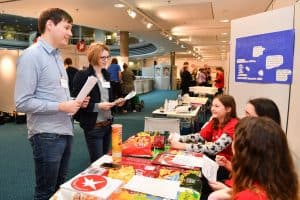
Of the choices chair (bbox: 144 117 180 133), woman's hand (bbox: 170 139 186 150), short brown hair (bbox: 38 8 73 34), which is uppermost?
short brown hair (bbox: 38 8 73 34)

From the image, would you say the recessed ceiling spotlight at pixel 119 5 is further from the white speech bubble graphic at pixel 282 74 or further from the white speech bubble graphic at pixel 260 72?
the white speech bubble graphic at pixel 282 74

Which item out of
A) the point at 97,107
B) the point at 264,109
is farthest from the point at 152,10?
the point at 264,109

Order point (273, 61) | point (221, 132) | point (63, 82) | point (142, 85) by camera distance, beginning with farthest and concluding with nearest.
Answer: point (142, 85) → point (273, 61) → point (221, 132) → point (63, 82)

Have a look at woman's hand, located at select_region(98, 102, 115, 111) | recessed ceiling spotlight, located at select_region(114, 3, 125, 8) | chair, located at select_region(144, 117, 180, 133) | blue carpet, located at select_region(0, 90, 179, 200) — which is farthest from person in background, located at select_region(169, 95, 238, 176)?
recessed ceiling spotlight, located at select_region(114, 3, 125, 8)

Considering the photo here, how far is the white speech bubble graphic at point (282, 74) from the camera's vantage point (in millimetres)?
2571

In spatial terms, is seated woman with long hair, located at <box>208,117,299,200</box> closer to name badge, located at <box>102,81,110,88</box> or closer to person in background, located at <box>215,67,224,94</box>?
name badge, located at <box>102,81,110,88</box>

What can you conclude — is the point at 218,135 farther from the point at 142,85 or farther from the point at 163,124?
the point at 142,85

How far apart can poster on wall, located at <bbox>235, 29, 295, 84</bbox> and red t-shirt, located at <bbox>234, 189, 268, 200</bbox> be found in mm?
1796

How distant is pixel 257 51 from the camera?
119 inches

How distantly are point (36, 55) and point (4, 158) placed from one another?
3.15m

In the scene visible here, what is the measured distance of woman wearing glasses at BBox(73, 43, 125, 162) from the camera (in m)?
2.32

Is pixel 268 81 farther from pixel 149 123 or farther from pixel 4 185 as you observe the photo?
pixel 4 185

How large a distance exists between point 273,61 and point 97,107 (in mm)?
1757

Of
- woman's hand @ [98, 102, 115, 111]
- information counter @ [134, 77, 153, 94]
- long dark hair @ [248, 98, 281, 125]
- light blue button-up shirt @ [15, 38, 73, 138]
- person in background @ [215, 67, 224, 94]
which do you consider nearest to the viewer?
light blue button-up shirt @ [15, 38, 73, 138]
